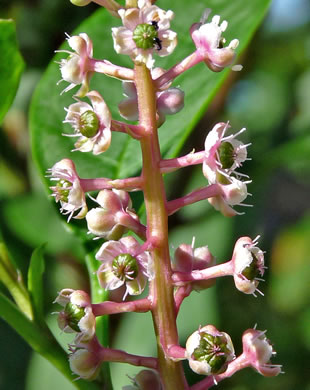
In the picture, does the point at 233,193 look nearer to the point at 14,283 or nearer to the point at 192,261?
the point at 192,261

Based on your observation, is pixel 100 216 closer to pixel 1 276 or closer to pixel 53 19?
pixel 1 276

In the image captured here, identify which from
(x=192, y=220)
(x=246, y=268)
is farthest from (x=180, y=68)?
(x=192, y=220)

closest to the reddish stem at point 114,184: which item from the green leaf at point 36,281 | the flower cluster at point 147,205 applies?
the flower cluster at point 147,205

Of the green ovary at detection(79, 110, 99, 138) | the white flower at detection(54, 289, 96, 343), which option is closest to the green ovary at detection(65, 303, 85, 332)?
the white flower at detection(54, 289, 96, 343)

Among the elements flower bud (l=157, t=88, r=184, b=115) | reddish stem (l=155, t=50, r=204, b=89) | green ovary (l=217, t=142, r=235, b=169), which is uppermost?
reddish stem (l=155, t=50, r=204, b=89)

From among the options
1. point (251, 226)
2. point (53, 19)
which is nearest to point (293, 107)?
point (251, 226)

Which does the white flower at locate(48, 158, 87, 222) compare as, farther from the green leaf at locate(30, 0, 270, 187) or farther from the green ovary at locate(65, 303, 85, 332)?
the green leaf at locate(30, 0, 270, 187)
